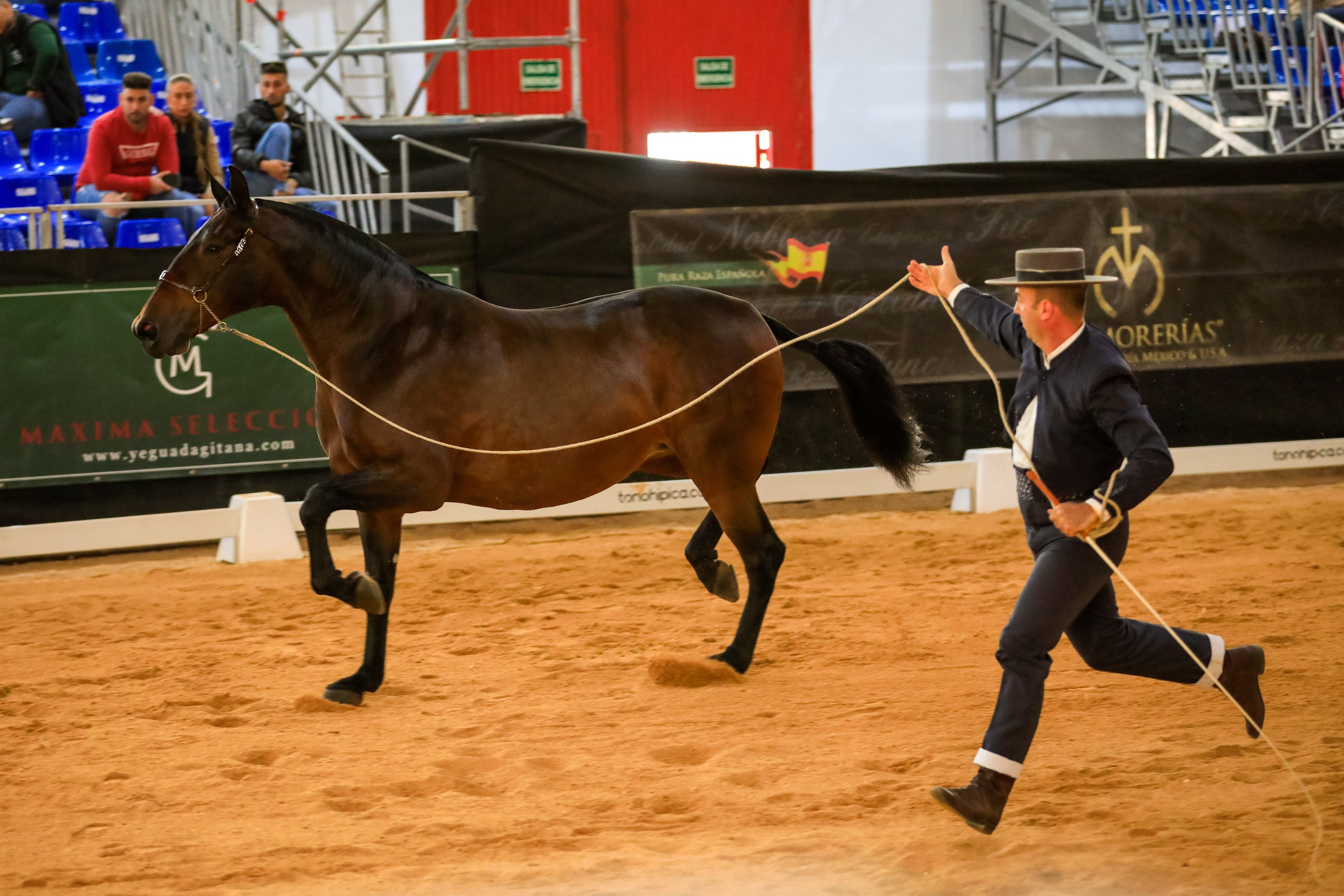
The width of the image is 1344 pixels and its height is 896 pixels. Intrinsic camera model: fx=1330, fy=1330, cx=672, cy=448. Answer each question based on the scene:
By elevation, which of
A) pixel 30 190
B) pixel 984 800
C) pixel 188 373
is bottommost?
pixel 984 800

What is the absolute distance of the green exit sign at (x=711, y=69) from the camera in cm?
1608

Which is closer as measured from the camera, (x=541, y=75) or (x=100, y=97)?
(x=100, y=97)

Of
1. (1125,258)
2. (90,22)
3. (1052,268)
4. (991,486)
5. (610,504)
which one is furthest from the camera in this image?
(90,22)

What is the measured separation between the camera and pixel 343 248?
5430 mm

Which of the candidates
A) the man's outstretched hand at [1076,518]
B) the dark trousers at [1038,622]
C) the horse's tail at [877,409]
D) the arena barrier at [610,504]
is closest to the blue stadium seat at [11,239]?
the arena barrier at [610,504]

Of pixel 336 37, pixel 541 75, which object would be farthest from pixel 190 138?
pixel 541 75

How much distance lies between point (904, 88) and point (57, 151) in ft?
31.4

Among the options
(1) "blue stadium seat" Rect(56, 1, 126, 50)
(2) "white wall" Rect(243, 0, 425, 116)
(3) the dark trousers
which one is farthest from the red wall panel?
(3) the dark trousers

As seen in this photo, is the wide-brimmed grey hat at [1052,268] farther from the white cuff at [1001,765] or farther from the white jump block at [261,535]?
the white jump block at [261,535]

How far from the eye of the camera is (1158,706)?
202 inches

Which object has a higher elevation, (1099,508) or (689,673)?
(1099,508)

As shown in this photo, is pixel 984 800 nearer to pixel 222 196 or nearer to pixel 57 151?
pixel 222 196

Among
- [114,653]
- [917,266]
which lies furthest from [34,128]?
[917,266]

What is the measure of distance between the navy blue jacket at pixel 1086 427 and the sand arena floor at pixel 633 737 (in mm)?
1032
